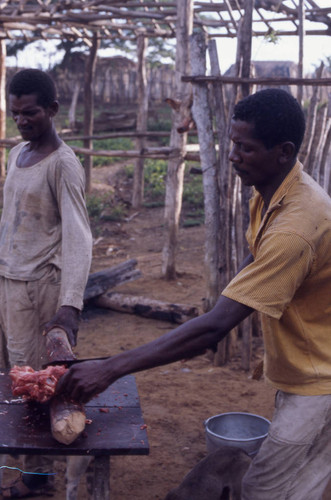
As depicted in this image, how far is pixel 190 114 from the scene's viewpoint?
226 inches

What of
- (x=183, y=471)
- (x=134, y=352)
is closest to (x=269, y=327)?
(x=134, y=352)

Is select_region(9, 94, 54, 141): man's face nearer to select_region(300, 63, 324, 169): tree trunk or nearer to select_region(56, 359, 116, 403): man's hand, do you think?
select_region(56, 359, 116, 403): man's hand

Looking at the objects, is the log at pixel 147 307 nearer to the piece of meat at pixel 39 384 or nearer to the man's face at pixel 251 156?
the piece of meat at pixel 39 384

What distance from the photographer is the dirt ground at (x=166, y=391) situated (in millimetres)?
3770

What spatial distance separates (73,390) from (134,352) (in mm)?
260

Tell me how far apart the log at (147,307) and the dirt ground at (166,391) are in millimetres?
87

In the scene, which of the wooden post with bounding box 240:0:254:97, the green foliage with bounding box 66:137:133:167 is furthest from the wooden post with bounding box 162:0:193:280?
the green foliage with bounding box 66:137:133:167

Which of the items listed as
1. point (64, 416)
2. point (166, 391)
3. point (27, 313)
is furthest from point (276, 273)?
point (166, 391)

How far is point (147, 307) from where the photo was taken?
6605 mm

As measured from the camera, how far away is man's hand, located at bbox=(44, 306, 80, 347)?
9.06 ft

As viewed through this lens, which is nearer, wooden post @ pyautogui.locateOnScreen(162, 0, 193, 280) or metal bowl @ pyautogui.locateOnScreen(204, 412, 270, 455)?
metal bowl @ pyautogui.locateOnScreen(204, 412, 270, 455)

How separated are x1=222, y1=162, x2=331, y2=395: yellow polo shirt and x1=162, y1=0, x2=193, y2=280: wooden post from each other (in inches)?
198

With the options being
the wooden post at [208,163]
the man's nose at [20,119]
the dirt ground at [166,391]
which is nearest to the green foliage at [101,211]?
the dirt ground at [166,391]

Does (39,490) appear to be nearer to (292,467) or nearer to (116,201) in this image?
(292,467)
